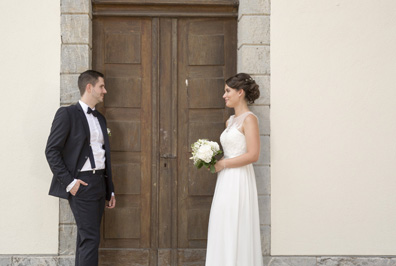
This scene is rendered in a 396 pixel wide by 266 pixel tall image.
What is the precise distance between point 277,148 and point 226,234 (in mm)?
1147

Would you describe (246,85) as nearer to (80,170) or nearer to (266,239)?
(266,239)

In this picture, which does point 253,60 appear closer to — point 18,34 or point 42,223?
point 18,34

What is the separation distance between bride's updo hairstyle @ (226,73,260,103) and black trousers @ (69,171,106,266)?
1585 millimetres

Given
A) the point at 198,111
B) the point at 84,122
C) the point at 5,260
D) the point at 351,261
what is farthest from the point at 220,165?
the point at 5,260

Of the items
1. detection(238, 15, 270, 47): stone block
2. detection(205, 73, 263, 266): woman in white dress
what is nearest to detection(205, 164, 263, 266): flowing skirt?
detection(205, 73, 263, 266): woman in white dress

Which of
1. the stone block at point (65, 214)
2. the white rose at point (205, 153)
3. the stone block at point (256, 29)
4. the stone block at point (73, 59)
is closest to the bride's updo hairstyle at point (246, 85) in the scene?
the stone block at point (256, 29)

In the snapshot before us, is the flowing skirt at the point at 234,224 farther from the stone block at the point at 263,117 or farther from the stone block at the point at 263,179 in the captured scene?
the stone block at the point at 263,117

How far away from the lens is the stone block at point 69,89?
4.08m

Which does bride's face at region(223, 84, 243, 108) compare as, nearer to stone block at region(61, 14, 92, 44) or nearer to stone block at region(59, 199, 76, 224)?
stone block at region(61, 14, 92, 44)

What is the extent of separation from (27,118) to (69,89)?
1.76 ft

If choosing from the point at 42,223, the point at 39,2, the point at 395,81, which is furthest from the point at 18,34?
the point at 395,81

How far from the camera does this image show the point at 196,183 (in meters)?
4.41

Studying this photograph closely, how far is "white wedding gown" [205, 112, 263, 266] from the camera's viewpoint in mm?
3539

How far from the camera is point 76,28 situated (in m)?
4.12
